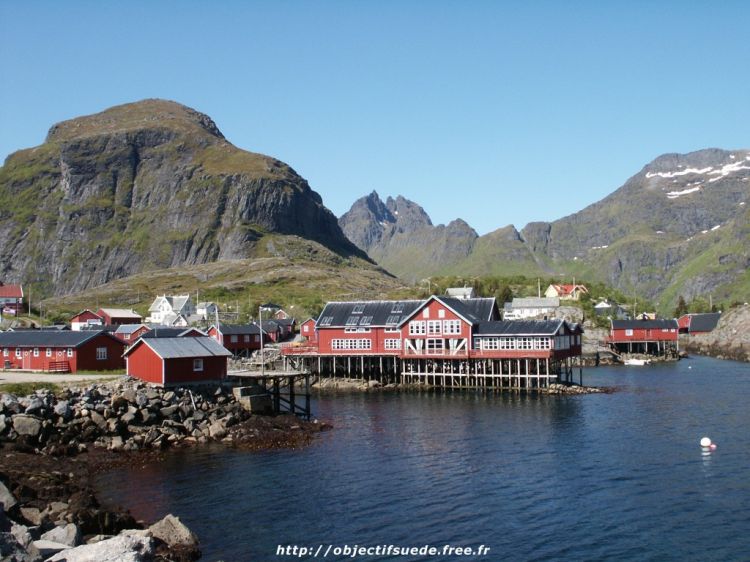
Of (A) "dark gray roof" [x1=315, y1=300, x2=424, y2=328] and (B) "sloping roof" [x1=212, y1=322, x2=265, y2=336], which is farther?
(B) "sloping roof" [x1=212, y1=322, x2=265, y2=336]

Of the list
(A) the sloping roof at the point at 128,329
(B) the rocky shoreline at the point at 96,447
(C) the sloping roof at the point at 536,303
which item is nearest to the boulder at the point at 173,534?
(B) the rocky shoreline at the point at 96,447

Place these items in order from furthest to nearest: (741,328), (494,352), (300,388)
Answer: (741,328) → (300,388) → (494,352)

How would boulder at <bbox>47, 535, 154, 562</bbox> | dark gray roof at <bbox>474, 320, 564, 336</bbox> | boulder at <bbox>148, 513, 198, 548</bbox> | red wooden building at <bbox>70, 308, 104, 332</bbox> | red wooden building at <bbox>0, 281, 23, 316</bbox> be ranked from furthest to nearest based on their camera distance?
red wooden building at <bbox>0, 281, 23, 316</bbox> < red wooden building at <bbox>70, 308, 104, 332</bbox> < dark gray roof at <bbox>474, 320, 564, 336</bbox> < boulder at <bbox>148, 513, 198, 548</bbox> < boulder at <bbox>47, 535, 154, 562</bbox>

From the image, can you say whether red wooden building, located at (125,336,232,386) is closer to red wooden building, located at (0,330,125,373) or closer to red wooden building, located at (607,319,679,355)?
red wooden building, located at (0,330,125,373)

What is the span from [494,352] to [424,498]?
1700 inches

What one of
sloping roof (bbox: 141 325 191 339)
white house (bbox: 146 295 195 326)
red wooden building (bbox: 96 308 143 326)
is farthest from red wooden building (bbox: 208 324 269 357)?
white house (bbox: 146 295 195 326)

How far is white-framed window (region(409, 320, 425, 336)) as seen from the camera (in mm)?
80938

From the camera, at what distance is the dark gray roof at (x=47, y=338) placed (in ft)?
216

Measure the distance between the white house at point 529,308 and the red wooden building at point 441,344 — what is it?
47.1m

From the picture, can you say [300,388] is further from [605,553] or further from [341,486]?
[605,553]

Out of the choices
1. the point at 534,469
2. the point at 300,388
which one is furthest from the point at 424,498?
the point at 300,388

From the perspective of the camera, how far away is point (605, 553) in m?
27.6

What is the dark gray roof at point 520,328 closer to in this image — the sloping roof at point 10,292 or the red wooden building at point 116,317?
the red wooden building at point 116,317

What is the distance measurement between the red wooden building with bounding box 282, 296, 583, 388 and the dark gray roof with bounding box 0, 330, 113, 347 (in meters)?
26.2
